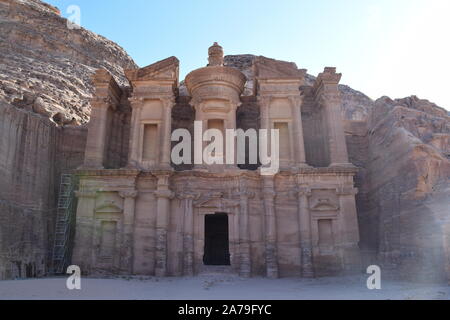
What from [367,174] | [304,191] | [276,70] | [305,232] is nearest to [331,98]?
[276,70]

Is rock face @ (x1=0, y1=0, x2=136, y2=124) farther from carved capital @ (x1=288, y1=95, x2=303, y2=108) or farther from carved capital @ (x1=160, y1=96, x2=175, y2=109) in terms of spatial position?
carved capital @ (x1=288, y1=95, x2=303, y2=108)

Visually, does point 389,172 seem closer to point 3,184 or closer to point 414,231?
point 414,231

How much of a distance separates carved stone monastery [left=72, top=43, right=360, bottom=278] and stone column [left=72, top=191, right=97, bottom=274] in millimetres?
46

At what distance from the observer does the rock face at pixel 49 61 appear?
76.3 feet

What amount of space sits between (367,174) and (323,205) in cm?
419

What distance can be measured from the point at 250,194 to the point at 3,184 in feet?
35.7

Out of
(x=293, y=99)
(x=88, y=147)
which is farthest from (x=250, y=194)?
(x=88, y=147)

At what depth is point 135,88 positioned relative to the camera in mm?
20562

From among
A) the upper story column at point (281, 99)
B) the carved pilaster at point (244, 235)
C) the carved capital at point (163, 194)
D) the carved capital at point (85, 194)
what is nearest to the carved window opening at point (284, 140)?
the upper story column at point (281, 99)

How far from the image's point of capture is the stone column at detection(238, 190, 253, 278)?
1722cm

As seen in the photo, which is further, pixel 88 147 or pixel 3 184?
pixel 88 147

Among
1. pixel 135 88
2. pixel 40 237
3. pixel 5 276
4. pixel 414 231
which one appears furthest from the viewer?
pixel 135 88

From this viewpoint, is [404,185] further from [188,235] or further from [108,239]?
[108,239]

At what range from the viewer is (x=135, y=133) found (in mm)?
19891
